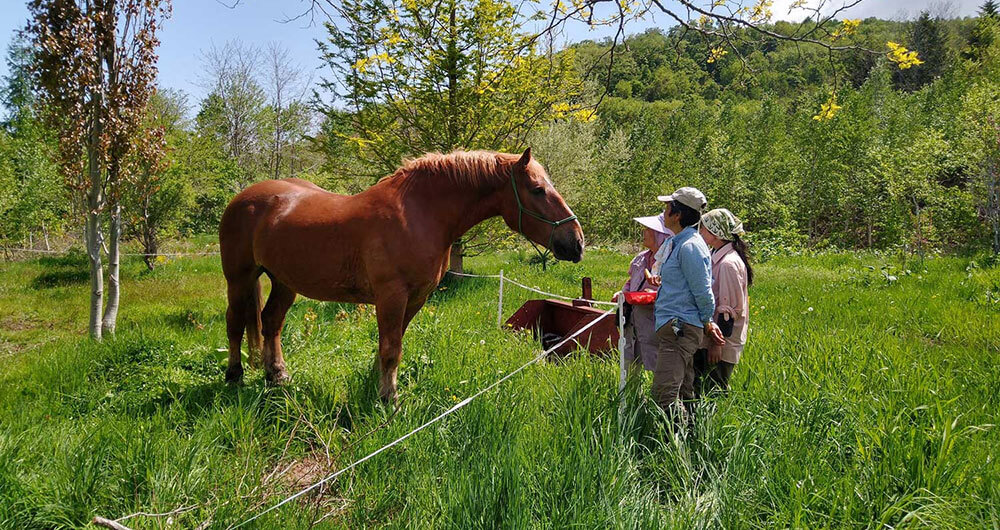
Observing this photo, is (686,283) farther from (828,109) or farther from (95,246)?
(95,246)

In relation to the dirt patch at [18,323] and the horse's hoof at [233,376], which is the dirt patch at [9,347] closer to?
the dirt patch at [18,323]

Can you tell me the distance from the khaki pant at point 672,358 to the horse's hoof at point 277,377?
2.90m

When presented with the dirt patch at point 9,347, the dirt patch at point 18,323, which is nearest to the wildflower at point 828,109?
the dirt patch at point 9,347

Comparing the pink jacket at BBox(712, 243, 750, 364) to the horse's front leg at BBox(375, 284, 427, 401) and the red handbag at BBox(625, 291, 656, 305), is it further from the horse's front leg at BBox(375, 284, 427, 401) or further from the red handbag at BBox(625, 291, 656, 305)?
the horse's front leg at BBox(375, 284, 427, 401)

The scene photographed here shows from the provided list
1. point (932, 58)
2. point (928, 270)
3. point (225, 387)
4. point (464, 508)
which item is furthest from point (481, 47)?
point (932, 58)

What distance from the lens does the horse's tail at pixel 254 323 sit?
165 inches

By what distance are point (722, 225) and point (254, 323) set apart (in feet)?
12.5

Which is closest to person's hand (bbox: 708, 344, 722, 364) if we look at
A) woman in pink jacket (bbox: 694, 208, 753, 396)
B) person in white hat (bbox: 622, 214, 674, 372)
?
woman in pink jacket (bbox: 694, 208, 753, 396)

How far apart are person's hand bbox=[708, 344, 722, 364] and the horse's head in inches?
40.9

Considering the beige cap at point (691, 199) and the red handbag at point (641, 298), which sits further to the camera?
the red handbag at point (641, 298)

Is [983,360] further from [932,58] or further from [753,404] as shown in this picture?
[932,58]

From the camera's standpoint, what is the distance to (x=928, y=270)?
10086 mm

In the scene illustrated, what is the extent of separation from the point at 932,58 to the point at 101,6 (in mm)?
86982

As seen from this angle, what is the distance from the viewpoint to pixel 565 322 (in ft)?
20.0
